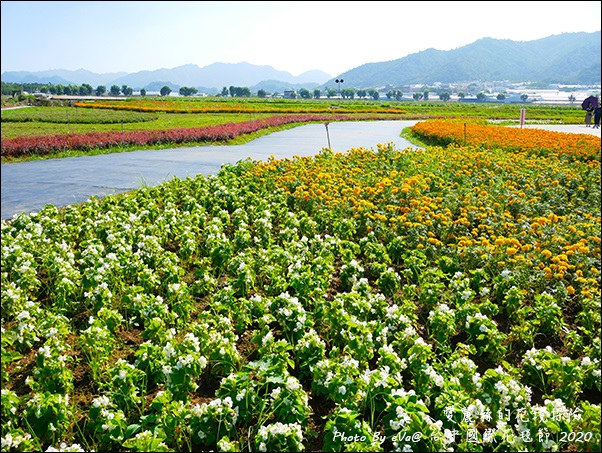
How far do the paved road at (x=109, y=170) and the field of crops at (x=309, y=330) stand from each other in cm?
201

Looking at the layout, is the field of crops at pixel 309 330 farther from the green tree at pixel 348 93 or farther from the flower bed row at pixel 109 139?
the green tree at pixel 348 93

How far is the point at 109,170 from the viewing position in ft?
38.9

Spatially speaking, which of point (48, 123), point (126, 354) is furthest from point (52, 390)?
point (48, 123)

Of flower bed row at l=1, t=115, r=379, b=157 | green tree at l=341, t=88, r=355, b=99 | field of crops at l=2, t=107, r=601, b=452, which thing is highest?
green tree at l=341, t=88, r=355, b=99

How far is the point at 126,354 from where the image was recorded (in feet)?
12.9

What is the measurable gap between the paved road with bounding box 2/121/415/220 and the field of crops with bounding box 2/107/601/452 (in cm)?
201

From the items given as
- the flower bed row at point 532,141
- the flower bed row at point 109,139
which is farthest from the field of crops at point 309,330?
the flower bed row at point 109,139

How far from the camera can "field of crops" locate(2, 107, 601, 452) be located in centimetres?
281

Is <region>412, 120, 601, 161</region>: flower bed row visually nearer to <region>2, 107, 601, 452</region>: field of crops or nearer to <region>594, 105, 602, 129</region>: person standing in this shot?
<region>2, 107, 601, 452</region>: field of crops

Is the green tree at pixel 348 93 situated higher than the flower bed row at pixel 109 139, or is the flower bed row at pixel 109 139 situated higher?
A: the green tree at pixel 348 93

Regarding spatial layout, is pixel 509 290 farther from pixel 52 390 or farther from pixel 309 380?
pixel 52 390

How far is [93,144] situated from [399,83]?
148m

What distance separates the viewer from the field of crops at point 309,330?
9.22ft

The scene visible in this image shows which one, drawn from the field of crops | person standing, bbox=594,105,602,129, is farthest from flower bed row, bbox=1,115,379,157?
person standing, bbox=594,105,602,129
